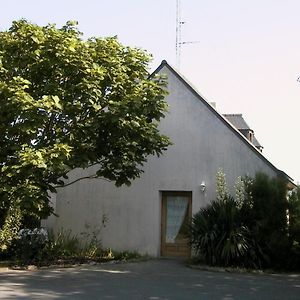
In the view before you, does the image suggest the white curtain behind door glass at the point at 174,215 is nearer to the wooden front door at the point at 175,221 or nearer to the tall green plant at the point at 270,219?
the wooden front door at the point at 175,221

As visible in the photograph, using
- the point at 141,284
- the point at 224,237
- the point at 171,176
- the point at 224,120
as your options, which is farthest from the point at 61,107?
the point at 224,120

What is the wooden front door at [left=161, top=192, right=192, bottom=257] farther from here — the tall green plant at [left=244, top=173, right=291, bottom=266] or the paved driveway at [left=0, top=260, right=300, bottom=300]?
the tall green plant at [left=244, top=173, right=291, bottom=266]

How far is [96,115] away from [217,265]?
5.95 meters

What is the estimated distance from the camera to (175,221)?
1909 centimetres

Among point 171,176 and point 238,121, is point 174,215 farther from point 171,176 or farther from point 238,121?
point 238,121

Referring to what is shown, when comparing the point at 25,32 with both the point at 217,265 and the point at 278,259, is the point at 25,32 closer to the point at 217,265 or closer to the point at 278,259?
the point at 217,265

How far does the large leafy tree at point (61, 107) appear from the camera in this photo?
41.9 feet

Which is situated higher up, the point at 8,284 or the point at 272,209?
the point at 272,209

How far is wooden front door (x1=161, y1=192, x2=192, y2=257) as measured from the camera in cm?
1886

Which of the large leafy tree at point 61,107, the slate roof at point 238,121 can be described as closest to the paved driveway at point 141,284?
the large leafy tree at point 61,107

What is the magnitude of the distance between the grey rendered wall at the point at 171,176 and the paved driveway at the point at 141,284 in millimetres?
3004

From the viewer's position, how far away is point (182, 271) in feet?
50.4

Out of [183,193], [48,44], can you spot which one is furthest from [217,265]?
[48,44]

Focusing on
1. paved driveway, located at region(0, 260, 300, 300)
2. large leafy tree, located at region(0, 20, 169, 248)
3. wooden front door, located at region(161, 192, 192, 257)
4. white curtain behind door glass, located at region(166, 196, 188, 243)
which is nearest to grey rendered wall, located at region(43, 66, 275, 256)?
wooden front door, located at region(161, 192, 192, 257)
